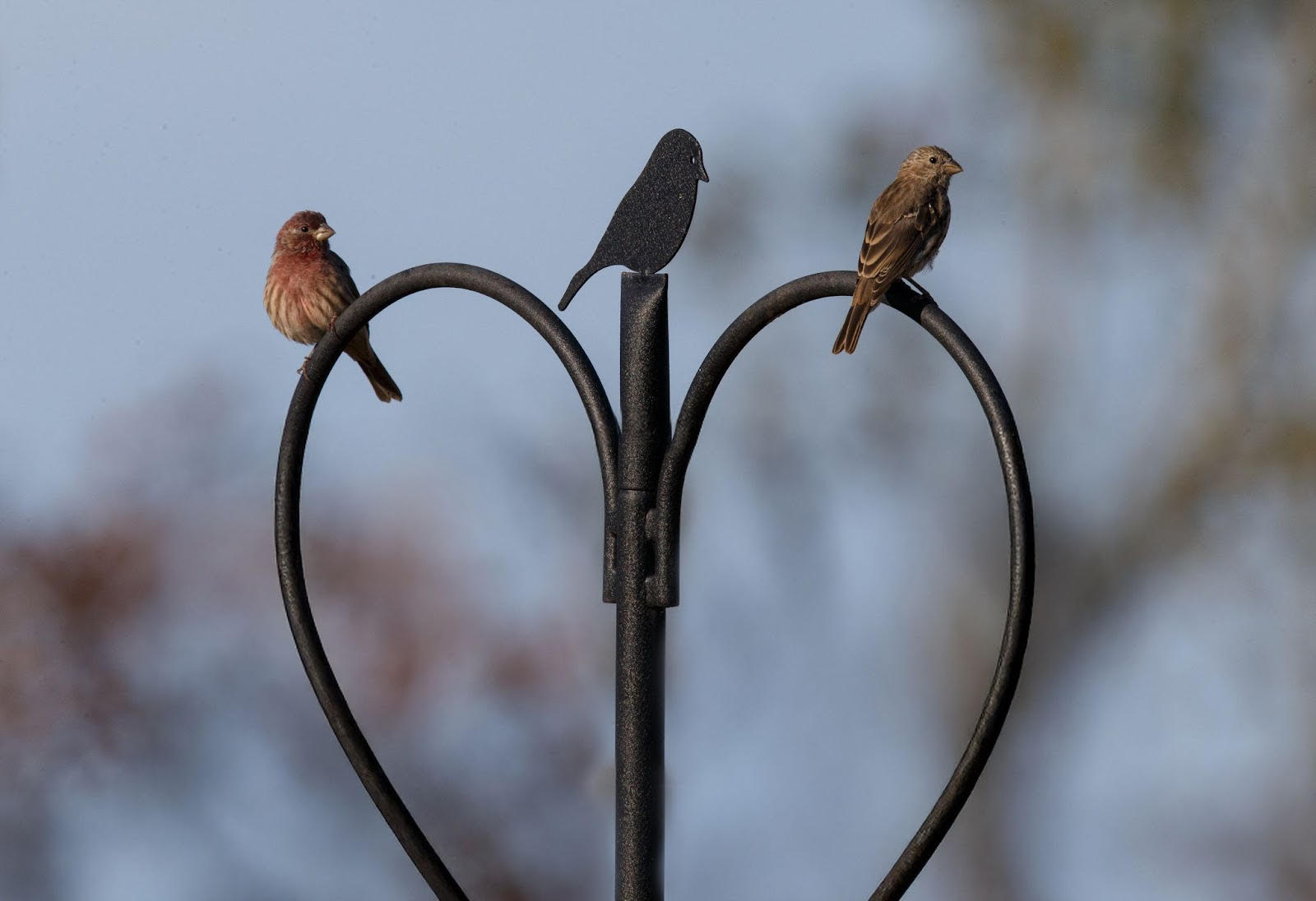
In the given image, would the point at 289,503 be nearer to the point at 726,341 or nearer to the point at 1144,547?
the point at 726,341

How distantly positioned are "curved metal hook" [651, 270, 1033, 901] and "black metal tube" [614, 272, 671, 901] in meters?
0.03

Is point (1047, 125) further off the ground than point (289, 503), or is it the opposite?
point (1047, 125)

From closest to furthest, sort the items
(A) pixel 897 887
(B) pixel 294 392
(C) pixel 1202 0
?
(A) pixel 897 887 < (B) pixel 294 392 < (C) pixel 1202 0

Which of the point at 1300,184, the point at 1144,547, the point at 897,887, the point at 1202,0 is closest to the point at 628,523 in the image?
the point at 897,887

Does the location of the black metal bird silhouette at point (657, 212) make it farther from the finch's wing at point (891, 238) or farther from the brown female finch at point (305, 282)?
the brown female finch at point (305, 282)

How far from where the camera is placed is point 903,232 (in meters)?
2.97

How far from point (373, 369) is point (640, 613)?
1.50m

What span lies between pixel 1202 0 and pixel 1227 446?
79.2 inches

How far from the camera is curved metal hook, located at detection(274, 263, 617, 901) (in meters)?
2.54

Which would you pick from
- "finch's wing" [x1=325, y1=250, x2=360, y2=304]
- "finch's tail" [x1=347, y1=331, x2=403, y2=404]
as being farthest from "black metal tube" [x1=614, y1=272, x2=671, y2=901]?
"finch's wing" [x1=325, y1=250, x2=360, y2=304]

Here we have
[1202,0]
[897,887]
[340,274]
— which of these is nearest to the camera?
[897,887]

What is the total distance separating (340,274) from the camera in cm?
409

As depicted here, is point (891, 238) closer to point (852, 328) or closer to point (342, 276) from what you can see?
point (852, 328)

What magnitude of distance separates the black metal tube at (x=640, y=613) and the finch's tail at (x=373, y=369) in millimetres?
1209
